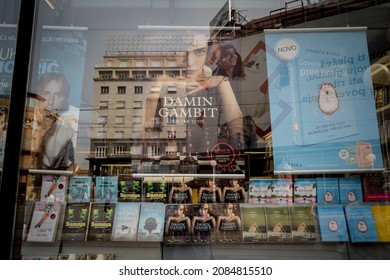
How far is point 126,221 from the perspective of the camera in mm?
2881

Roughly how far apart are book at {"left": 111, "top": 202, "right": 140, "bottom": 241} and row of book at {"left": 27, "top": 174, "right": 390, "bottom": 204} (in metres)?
0.07

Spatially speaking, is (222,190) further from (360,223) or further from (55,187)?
(55,187)

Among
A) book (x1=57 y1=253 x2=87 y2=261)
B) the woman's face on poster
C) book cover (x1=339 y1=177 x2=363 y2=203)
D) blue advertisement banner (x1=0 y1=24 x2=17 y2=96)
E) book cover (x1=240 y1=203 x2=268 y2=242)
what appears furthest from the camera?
the woman's face on poster

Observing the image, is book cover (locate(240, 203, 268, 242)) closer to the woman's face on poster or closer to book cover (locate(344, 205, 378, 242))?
book cover (locate(344, 205, 378, 242))

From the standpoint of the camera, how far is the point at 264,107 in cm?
315

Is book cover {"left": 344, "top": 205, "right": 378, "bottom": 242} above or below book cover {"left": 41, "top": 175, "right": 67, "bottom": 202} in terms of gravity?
below

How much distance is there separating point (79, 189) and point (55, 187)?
0.19 metres

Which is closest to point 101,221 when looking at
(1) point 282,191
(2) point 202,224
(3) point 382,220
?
(2) point 202,224

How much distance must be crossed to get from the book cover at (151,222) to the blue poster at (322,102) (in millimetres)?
1034

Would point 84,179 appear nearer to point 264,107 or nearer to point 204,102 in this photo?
point 204,102

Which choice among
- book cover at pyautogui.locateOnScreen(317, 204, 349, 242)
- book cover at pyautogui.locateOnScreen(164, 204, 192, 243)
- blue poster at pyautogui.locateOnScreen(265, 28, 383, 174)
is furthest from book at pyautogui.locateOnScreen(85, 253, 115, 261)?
book cover at pyautogui.locateOnScreen(317, 204, 349, 242)

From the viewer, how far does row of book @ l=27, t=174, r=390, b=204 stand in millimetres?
2885
